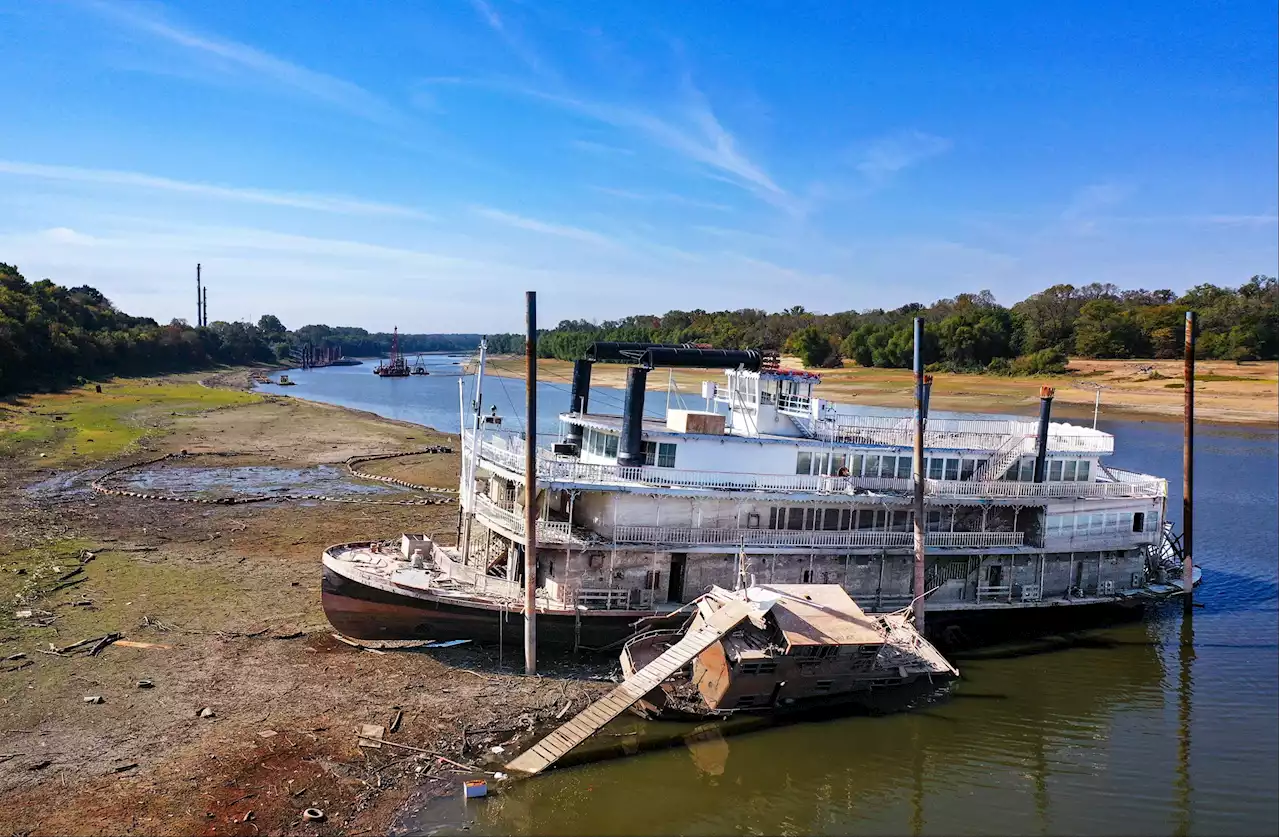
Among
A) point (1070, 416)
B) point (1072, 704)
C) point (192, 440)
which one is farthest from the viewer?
point (1070, 416)

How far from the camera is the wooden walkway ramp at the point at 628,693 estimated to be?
17.0 meters

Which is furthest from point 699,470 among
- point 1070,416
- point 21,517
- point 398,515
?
point 1070,416

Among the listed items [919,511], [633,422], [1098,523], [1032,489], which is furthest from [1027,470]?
[633,422]

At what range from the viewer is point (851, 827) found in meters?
16.5

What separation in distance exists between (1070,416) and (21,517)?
86986mm

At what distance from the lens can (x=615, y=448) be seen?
2455 cm

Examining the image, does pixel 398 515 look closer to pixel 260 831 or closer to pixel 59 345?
pixel 260 831

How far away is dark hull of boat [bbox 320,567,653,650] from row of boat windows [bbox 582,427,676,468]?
4424 mm

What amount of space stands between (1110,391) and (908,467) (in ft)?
275

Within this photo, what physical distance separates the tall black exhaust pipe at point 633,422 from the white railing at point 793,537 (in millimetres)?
1993

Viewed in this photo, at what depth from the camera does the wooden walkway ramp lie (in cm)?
1700

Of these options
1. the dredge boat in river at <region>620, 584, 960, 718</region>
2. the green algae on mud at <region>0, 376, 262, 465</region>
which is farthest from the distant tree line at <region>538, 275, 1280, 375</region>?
the dredge boat in river at <region>620, 584, 960, 718</region>

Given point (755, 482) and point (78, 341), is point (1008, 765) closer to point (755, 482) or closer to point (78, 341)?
point (755, 482)

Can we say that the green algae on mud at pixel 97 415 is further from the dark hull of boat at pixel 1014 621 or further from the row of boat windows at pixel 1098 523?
the row of boat windows at pixel 1098 523
